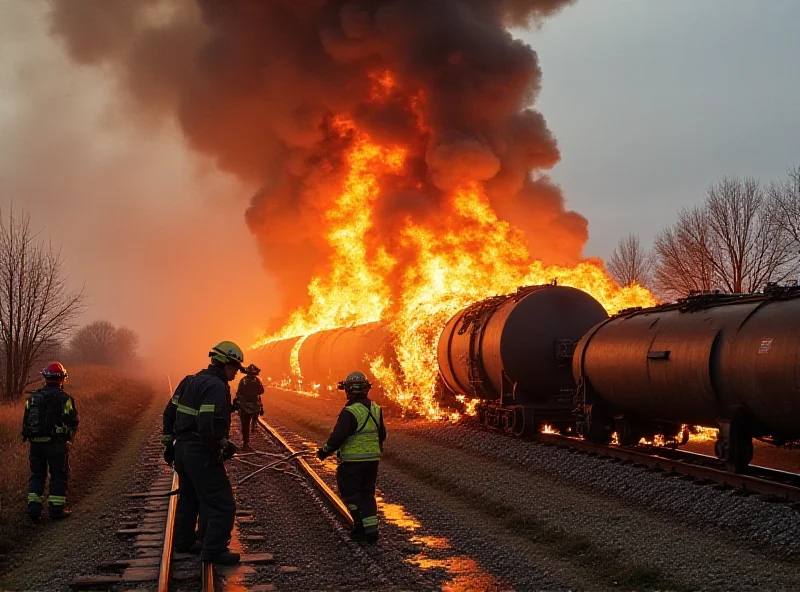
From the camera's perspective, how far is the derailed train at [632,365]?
10.7 m

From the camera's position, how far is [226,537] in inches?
322

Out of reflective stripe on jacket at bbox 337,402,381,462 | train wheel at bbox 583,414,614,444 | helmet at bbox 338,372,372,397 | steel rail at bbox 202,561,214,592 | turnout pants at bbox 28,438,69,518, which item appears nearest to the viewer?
steel rail at bbox 202,561,214,592

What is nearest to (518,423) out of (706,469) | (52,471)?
(706,469)

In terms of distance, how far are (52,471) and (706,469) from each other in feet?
33.3

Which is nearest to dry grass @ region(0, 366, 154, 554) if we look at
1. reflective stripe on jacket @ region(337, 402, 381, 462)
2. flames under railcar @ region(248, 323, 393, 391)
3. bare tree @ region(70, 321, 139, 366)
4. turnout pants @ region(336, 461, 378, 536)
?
turnout pants @ region(336, 461, 378, 536)

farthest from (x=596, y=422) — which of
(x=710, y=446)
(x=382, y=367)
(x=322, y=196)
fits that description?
(x=322, y=196)

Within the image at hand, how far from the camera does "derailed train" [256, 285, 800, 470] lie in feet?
35.1

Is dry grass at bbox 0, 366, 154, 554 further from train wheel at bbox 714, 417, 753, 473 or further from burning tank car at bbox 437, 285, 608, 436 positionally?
train wheel at bbox 714, 417, 753, 473

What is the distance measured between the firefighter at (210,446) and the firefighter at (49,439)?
3.45 m

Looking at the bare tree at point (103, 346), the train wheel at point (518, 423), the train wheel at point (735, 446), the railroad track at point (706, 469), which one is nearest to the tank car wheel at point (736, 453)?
the train wheel at point (735, 446)

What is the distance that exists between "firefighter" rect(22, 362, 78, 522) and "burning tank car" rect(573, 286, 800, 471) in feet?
31.4

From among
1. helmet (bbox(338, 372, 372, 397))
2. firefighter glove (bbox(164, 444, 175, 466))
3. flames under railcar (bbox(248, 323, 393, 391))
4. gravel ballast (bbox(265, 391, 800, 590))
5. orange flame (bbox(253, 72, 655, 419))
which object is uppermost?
orange flame (bbox(253, 72, 655, 419))

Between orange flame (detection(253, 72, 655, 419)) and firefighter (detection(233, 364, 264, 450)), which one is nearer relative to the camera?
firefighter (detection(233, 364, 264, 450))

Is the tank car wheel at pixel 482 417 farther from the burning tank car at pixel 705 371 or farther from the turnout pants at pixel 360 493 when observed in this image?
the turnout pants at pixel 360 493
